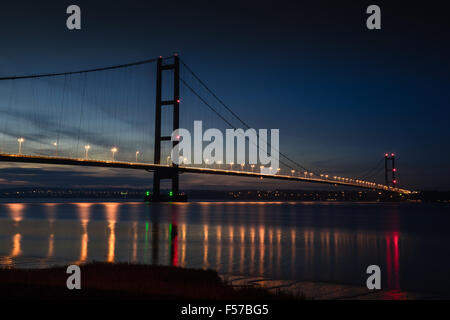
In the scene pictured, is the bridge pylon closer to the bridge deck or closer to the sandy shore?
the bridge deck

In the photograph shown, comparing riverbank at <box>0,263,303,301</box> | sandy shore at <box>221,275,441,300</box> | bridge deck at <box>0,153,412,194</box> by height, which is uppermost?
bridge deck at <box>0,153,412,194</box>

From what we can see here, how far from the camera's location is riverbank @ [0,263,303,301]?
18.3ft

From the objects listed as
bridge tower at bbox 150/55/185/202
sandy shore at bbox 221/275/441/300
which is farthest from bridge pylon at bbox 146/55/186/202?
sandy shore at bbox 221/275/441/300

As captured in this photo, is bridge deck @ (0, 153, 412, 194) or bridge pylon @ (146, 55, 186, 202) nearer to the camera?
bridge deck @ (0, 153, 412, 194)

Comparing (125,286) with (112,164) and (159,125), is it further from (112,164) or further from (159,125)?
(159,125)

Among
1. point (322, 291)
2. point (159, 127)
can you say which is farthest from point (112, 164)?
point (322, 291)

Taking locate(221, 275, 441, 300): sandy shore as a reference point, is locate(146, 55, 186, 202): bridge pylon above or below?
above

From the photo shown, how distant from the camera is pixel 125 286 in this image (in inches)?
256

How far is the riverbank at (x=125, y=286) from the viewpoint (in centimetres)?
558

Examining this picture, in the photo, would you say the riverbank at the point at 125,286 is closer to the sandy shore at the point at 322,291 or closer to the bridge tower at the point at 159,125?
the sandy shore at the point at 322,291

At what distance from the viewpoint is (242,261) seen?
12570 millimetres
